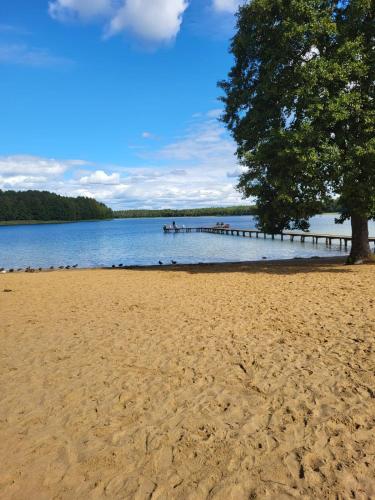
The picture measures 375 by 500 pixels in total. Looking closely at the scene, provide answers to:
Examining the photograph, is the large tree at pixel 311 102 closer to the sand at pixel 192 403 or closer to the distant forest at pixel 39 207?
the sand at pixel 192 403

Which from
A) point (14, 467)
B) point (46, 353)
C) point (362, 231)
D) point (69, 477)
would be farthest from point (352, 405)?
point (362, 231)

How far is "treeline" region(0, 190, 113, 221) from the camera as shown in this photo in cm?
14362

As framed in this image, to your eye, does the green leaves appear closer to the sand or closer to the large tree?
the large tree

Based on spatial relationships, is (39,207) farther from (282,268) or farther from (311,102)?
(311,102)

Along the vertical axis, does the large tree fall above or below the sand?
above

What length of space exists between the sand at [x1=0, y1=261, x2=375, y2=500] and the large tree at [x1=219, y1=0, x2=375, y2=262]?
21.9ft

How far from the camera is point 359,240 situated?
18328 mm

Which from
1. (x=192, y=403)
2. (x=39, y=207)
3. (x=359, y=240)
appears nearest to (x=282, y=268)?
(x=359, y=240)

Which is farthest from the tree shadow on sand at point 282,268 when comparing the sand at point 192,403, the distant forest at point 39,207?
the distant forest at point 39,207

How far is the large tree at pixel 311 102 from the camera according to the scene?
14.5m

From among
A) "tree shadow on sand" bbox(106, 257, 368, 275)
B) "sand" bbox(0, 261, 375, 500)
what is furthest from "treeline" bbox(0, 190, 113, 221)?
"sand" bbox(0, 261, 375, 500)

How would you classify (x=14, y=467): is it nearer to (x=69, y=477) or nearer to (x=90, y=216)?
(x=69, y=477)

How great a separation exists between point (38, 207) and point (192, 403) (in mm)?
156186

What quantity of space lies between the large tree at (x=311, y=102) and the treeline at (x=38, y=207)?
144596mm
